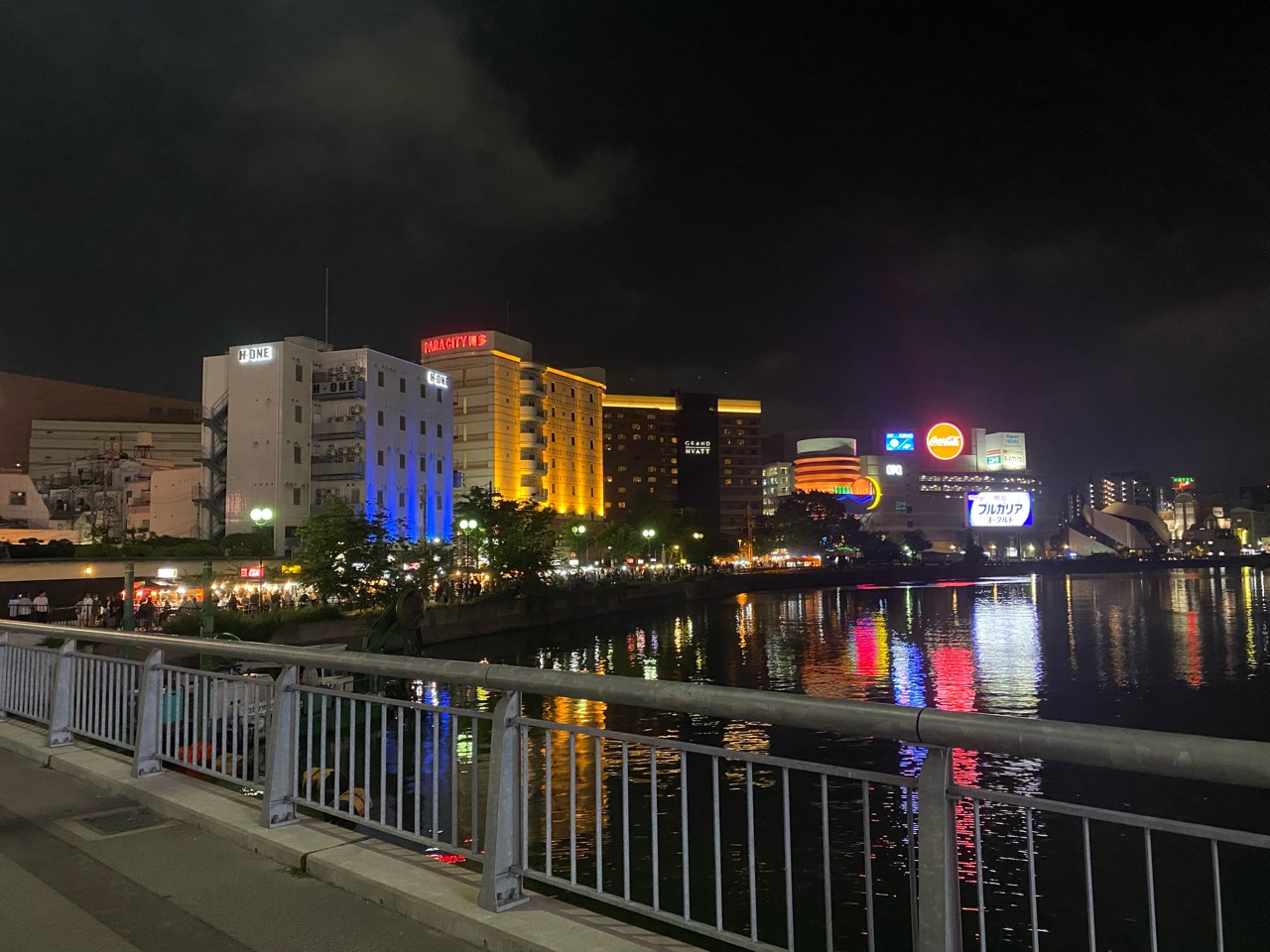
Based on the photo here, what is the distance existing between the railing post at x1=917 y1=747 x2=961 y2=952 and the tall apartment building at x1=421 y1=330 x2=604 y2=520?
101m

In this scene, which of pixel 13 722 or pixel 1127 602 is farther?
pixel 1127 602

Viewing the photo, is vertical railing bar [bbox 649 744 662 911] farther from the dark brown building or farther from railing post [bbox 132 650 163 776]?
the dark brown building

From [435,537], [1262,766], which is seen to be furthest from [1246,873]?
[435,537]

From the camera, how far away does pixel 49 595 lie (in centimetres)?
4075

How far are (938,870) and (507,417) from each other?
107365 millimetres

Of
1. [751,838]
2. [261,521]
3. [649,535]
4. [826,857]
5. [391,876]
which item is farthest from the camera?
[649,535]

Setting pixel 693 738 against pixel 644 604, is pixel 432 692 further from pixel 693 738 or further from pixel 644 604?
pixel 644 604

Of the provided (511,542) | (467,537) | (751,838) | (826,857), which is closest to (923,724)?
(826,857)

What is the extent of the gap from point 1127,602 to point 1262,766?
90184mm

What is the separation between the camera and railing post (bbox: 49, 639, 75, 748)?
9.71m

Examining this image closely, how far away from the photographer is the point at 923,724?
11.3 ft

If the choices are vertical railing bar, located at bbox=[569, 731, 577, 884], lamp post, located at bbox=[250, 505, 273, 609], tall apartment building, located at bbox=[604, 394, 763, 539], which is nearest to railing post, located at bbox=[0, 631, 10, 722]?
vertical railing bar, located at bbox=[569, 731, 577, 884]

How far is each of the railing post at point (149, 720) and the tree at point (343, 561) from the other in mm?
40993

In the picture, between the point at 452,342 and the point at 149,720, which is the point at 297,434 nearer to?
the point at 452,342
